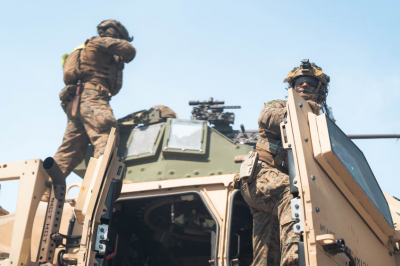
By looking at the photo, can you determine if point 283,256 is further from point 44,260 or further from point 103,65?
point 103,65

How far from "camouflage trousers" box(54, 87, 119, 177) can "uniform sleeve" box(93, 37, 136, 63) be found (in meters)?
0.61

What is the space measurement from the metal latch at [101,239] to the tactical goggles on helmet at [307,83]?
1.99 m

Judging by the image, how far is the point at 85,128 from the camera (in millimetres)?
6234

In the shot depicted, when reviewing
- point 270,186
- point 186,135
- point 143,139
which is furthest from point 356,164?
point 143,139

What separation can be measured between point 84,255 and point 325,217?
172cm

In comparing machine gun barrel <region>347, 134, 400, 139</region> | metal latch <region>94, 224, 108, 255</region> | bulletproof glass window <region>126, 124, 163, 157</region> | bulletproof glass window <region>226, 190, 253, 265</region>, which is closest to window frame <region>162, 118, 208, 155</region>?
bulletproof glass window <region>126, 124, 163, 157</region>

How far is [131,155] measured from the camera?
5762 millimetres

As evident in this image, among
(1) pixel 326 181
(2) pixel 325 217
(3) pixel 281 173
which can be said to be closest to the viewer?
(2) pixel 325 217

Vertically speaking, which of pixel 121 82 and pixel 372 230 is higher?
pixel 121 82

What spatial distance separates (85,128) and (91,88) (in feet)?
2.07

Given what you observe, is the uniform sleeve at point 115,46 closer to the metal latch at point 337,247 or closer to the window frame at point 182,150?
the window frame at point 182,150

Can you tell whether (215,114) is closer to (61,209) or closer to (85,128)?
(85,128)

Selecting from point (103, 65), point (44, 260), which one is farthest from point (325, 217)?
point (103, 65)

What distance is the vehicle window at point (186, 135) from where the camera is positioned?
5.59 metres
